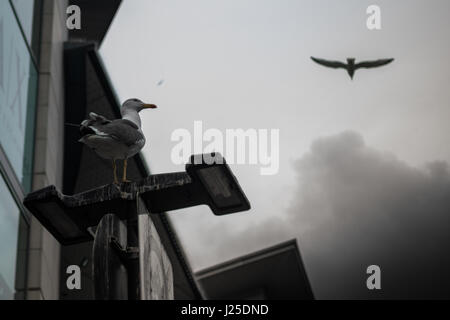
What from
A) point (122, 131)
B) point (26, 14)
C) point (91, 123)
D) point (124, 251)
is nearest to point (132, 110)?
point (91, 123)

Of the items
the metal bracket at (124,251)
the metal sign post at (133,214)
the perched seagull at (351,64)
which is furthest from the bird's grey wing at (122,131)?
the perched seagull at (351,64)

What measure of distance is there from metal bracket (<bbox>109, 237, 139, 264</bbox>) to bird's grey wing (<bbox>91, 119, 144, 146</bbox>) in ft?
4.36

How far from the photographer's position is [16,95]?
46.0 feet

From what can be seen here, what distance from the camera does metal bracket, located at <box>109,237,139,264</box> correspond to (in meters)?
4.20

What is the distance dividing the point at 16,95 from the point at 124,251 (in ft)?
34.1

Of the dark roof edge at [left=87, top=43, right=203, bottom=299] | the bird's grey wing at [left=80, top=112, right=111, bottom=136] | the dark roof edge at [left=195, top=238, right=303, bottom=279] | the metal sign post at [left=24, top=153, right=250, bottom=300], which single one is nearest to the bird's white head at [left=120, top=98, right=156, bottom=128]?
the bird's grey wing at [left=80, top=112, right=111, bottom=136]

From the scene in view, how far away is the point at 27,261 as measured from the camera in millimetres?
13938

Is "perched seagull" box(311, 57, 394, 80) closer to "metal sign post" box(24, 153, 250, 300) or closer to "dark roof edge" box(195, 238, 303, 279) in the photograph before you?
"dark roof edge" box(195, 238, 303, 279)

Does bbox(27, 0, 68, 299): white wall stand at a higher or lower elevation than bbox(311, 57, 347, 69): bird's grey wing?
lower

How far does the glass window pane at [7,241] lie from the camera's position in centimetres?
1220

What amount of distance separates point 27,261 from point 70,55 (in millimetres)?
6028

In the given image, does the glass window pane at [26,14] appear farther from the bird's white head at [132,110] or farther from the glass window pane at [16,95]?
the bird's white head at [132,110]

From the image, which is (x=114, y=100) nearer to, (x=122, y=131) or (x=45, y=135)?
(x=45, y=135)
